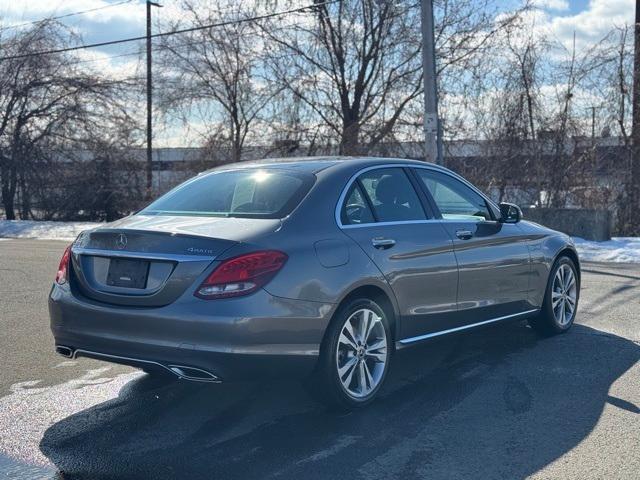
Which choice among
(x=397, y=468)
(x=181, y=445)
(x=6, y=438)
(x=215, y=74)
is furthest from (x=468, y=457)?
(x=215, y=74)

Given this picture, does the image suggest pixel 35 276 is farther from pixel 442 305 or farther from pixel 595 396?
pixel 595 396

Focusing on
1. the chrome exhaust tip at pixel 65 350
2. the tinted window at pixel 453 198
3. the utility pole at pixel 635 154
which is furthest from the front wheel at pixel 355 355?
the utility pole at pixel 635 154

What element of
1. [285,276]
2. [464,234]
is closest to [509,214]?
[464,234]

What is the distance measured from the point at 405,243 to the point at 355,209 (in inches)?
17.4

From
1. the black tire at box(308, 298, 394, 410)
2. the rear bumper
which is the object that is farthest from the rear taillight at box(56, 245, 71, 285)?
the black tire at box(308, 298, 394, 410)

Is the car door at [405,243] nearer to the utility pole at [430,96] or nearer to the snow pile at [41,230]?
the utility pole at [430,96]

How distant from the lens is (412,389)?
5426 mm

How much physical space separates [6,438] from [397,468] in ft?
7.58

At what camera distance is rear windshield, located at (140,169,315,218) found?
4.93 m

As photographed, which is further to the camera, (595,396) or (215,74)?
(215,74)

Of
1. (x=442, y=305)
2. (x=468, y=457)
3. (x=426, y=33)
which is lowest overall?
(x=468, y=457)

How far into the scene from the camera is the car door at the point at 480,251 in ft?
19.3

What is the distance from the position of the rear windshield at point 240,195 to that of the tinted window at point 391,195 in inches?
20.0

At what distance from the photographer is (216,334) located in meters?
4.25
